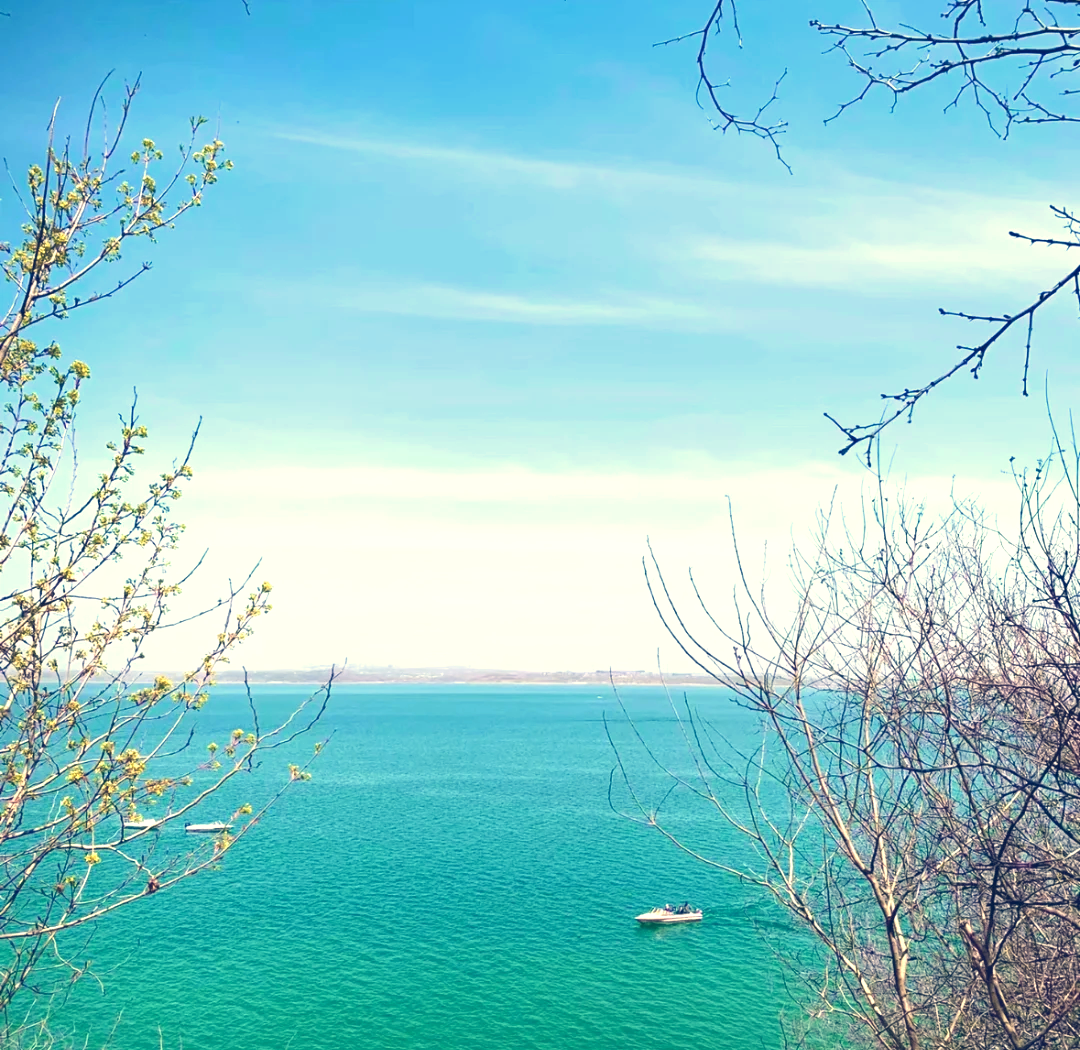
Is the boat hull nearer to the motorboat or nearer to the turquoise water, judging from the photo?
the motorboat

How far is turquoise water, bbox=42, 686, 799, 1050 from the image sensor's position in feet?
77.4

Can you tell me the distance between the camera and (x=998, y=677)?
19.8 ft

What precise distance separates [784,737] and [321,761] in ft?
281

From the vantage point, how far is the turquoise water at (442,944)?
2358cm

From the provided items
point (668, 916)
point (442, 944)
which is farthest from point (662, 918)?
point (442, 944)

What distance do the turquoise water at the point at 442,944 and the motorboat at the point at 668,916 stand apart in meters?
0.63

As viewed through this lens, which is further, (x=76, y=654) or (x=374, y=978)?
(x=374, y=978)

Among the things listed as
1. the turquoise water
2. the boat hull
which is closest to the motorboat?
the boat hull

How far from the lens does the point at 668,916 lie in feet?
103

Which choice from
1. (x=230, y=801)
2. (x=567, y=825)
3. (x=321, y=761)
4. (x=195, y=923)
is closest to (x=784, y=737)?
(x=195, y=923)

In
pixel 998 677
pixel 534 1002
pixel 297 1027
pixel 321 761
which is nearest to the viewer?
pixel 998 677

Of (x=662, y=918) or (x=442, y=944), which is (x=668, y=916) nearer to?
(x=662, y=918)

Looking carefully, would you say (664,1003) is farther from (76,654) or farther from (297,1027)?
(76,654)

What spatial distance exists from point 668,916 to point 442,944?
27.9ft
